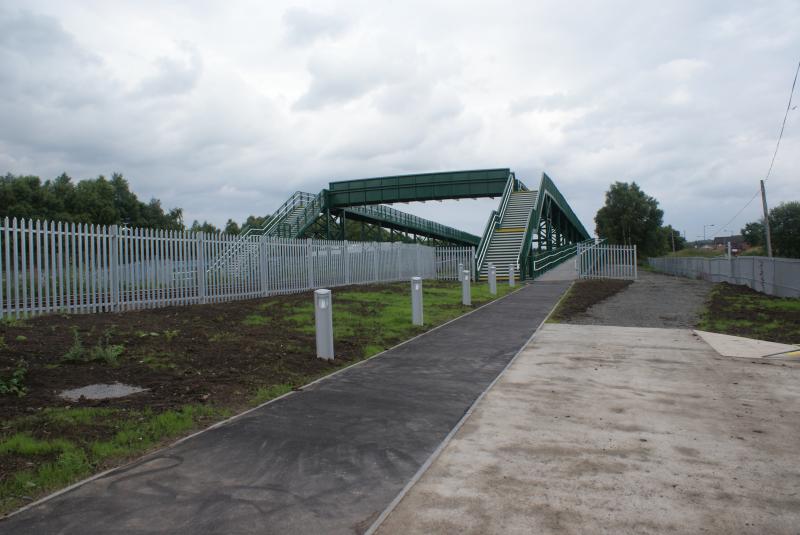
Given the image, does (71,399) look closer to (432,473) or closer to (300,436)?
(300,436)

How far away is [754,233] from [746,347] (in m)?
83.8

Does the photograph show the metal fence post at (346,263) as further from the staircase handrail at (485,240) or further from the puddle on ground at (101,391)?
the puddle on ground at (101,391)

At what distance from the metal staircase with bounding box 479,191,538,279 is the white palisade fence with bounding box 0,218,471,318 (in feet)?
41.5

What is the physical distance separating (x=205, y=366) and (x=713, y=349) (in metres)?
8.50

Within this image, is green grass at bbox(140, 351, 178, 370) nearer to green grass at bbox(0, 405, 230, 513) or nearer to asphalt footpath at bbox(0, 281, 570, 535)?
green grass at bbox(0, 405, 230, 513)

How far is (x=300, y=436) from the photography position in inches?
204

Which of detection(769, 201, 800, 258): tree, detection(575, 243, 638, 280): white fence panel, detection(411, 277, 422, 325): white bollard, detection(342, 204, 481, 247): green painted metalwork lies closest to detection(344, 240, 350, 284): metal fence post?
detection(411, 277, 422, 325): white bollard

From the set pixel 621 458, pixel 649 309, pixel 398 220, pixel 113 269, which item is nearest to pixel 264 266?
pixel 113 269

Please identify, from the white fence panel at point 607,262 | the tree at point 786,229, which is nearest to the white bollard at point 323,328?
the white fence panel at point 607,262

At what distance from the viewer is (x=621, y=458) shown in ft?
14.9

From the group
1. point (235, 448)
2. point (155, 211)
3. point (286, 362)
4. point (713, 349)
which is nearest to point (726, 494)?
point (235, 448)

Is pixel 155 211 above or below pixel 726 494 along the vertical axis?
above

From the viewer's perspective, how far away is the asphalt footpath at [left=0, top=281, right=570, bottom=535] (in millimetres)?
3504

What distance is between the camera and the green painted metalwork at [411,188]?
4247 centimetres
